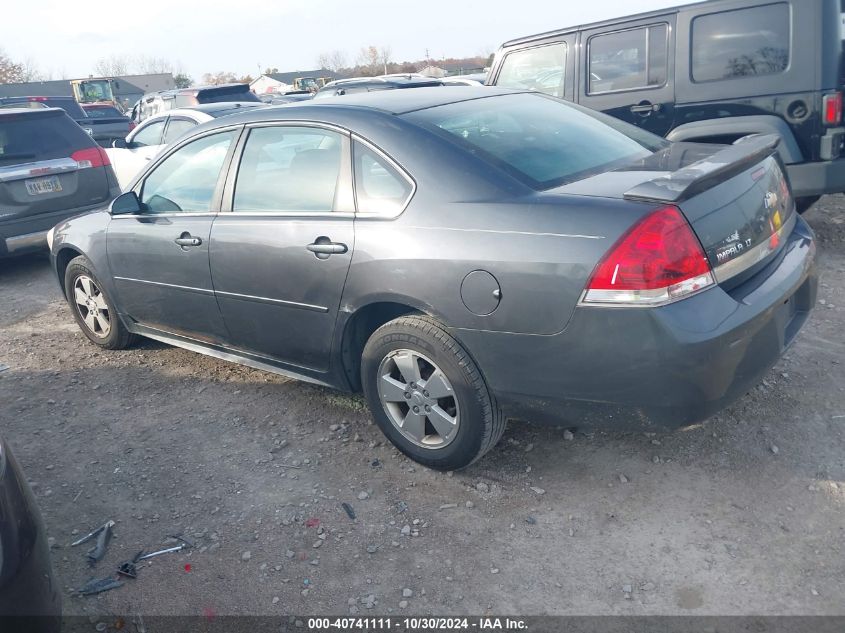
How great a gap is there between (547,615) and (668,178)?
169cm

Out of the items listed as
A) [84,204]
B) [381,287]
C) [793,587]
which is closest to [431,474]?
[381,287]

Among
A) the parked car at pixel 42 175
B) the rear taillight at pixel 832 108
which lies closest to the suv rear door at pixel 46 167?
the parked car at pixel 42 175

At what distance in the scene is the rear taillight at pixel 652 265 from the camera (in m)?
2.66

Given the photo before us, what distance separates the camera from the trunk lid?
9.12ft

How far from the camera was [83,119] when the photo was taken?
48.9ft

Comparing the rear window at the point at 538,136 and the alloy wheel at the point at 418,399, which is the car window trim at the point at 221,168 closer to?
the rear window at the point at 538,136

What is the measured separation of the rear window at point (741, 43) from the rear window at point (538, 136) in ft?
7.78

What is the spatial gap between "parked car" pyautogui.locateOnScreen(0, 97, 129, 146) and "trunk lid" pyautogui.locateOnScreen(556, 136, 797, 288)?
13.4 metres

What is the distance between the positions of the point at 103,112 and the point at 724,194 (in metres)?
20.8

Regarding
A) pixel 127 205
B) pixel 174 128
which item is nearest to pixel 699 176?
Answer: pixel 127 205

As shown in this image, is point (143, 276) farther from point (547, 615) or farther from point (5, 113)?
point (5, 113)

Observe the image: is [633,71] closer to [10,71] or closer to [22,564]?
[22,564]

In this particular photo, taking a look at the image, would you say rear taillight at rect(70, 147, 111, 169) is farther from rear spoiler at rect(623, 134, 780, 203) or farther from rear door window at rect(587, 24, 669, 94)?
rear spoiler at rect(623, 134, 780, 203)

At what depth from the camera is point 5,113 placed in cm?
735
